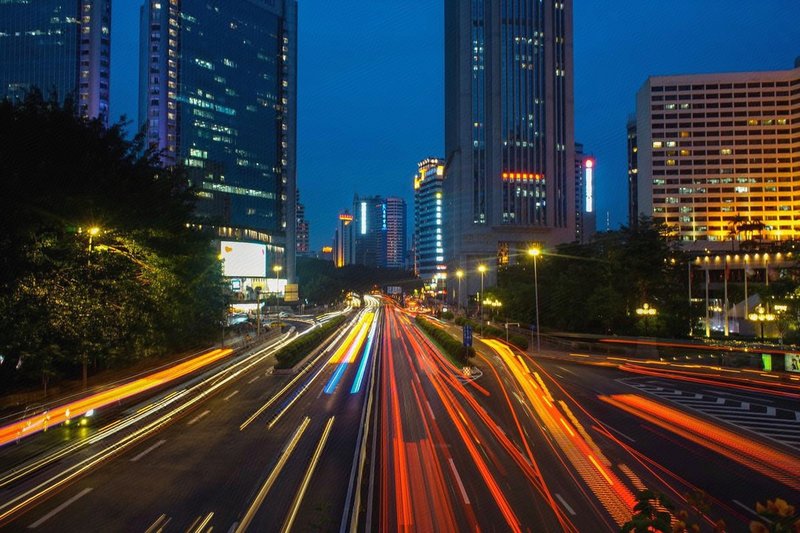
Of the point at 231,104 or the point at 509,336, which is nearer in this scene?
the point at 509,336

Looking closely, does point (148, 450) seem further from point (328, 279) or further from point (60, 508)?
point (328, 279)

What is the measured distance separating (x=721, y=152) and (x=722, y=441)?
5896 inches

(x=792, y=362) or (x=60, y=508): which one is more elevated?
(x=792, y=362)

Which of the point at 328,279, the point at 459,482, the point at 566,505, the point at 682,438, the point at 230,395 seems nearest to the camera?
the point at 566,505

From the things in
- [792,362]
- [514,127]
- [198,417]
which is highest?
[514,127]

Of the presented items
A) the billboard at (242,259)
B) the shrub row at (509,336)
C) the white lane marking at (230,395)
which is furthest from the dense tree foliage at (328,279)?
the white lane marking at (230,395)

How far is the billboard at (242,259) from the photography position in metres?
84.1

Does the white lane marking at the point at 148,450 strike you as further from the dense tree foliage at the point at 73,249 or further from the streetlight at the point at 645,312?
the streetlight at the point at 645,312

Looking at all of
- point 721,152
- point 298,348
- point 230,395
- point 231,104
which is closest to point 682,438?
point 230,395

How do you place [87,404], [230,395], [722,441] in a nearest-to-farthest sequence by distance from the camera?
[722,441]
[87,404]
[230,395]

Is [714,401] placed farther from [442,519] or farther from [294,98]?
[294,98]

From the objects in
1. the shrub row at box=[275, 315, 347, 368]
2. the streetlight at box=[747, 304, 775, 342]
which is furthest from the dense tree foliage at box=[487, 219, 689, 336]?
the shrub row at box=[275, 315, 347, 368]

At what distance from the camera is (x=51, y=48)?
119m

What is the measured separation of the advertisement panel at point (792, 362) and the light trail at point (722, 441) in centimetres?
1475
